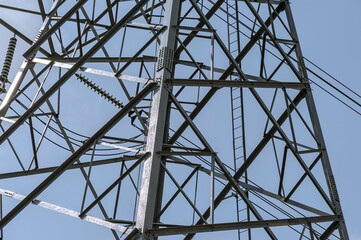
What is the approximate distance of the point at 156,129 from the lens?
9969mm

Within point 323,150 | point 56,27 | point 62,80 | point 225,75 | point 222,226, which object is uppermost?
point 225,75

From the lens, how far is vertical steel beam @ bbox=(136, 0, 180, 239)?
9.15m

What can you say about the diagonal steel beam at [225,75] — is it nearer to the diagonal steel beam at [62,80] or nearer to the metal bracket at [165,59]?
the metal bracket at [165,59]

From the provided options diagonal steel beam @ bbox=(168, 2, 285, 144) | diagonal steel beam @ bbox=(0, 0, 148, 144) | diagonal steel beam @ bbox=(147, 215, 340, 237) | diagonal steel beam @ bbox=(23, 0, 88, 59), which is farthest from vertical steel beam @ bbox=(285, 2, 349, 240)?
diagonal steel beam @ bbox=(23, 0, 88, 59)

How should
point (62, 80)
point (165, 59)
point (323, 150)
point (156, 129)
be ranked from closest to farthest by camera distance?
point (156, 129) → point (165, 59) → point (62, 80) → point (323, 150)

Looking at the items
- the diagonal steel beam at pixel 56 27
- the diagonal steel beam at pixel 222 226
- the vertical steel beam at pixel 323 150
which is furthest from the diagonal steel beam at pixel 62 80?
the vertical steel beam at pixel 323 150

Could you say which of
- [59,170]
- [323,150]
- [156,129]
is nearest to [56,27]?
[59,170]

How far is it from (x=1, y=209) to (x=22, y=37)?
14.9 ft

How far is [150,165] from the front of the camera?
955 centimetres

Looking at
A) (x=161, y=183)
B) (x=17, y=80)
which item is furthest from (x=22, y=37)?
(x=161, y=183)

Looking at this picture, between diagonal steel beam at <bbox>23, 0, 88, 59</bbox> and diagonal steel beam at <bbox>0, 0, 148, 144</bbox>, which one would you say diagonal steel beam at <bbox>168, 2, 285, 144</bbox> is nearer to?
diagonal steel beam at <bbox>0, 0, 148, 144</bbox>

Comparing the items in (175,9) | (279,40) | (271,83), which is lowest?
(271,83)

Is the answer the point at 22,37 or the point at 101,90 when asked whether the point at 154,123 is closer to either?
the point at 22,37

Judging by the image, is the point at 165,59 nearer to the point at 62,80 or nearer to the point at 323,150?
the point at 62,80
